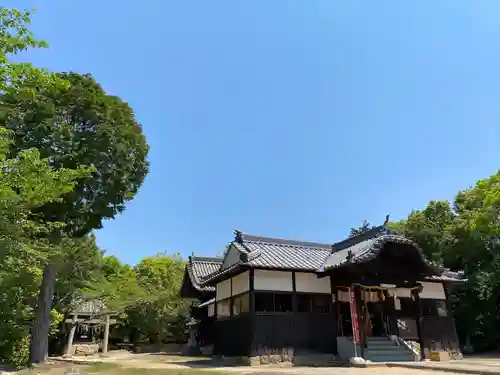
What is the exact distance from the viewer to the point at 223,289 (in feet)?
65.4

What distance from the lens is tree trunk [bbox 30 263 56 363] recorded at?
16562 mm

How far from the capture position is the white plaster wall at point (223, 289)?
19.2 metres

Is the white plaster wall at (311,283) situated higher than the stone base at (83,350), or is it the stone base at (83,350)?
the white plaster wall at (311,283)

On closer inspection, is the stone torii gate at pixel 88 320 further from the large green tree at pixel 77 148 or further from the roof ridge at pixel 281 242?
the roof ridge at pixel 281 242

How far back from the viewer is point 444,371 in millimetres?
12016

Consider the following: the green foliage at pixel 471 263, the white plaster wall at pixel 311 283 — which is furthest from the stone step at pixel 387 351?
the green foliage at pixel 471 263

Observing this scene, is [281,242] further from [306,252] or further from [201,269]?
[201,269]

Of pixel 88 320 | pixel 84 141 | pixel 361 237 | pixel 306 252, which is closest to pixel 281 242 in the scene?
pixel 306 252

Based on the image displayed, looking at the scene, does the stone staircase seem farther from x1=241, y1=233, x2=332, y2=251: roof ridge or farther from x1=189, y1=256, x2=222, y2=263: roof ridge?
x1=189, y1=256, x2=222, y2=263: roof ridge

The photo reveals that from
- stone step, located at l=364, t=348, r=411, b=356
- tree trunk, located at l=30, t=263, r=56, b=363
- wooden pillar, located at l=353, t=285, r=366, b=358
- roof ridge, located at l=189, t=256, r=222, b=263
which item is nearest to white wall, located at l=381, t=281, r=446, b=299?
wooden pillar, located at l=353, t=285, r=366, b=358

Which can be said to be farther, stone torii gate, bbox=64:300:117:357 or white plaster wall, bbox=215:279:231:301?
stone torii gate, bbox=64:300:117:357

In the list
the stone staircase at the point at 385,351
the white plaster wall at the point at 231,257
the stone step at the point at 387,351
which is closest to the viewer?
the stone staircase at the point at 385,351

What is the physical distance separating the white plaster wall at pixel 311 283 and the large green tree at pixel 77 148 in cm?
924

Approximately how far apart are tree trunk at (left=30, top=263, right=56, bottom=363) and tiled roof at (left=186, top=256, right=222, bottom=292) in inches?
331
